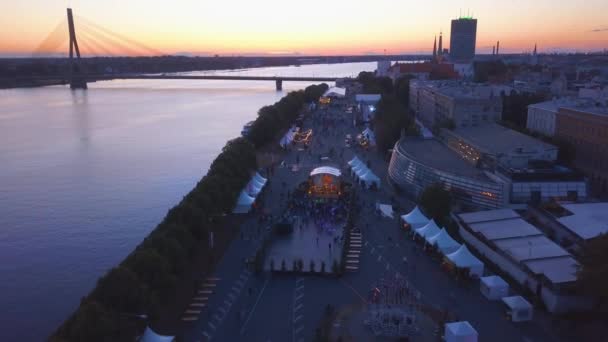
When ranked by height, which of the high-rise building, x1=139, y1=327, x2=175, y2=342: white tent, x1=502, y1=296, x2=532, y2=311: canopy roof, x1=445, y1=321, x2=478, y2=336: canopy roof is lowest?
x1=502, y1=296, x2=532, y2=311: canopy roof

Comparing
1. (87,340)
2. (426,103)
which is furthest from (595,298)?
(426,103)

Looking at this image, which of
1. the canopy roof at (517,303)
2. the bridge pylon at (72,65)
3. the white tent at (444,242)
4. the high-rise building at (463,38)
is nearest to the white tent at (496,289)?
the canopy roof at (517,303)

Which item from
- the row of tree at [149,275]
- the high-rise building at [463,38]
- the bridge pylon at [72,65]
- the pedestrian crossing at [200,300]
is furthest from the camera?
the high-rise building at [463,38]

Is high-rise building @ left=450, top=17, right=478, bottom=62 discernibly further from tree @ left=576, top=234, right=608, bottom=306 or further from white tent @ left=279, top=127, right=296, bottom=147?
tree @ left=576, top=234, right=608, bottom=306

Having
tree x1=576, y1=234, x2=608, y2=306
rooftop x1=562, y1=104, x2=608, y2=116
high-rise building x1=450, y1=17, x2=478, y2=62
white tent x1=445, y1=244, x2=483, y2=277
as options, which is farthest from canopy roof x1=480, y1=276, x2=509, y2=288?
high-rise building x1=450, y1=17, x2=478, y2=62

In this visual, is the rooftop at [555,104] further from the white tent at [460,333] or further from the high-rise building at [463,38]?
the high-rise building at [463,38]

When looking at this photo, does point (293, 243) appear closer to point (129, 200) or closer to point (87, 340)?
point (87, 340)
